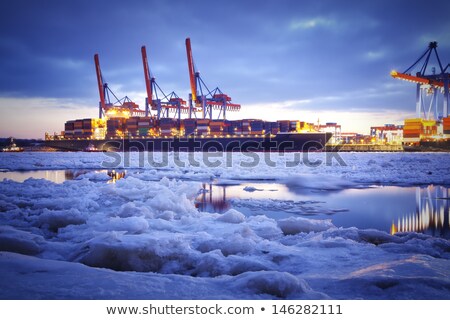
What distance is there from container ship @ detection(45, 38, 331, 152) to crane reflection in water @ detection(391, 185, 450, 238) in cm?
4535

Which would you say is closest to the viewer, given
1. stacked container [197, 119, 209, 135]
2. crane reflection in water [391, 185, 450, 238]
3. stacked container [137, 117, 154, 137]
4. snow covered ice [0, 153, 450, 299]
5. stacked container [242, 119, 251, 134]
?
snow covered ice [0, 153, 450, 299]

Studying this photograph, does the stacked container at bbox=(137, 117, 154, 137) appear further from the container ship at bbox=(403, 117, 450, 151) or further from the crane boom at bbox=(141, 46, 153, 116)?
the container ship at bbox=(403, 117, 450, 151)

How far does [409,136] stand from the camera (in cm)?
5981

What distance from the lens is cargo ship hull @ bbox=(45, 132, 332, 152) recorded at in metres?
52.3

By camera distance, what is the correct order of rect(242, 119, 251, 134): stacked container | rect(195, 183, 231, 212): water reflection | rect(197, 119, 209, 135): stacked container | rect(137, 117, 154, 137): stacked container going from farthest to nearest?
rect(137, 117, 154, 137): stacked container → rect(197, 119, 209, 135): stacked container → rect(242, 119, 251, 134): stacked container → rect(195, 183, 231, 212): water reflection

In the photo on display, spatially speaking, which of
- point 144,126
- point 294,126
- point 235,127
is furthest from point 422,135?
point 144,126

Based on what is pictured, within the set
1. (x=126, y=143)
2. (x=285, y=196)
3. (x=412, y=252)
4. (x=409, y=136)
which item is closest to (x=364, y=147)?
(x=409, y=136)

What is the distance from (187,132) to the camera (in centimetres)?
5988

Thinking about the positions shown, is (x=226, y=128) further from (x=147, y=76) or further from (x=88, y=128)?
(x=88, y=128)

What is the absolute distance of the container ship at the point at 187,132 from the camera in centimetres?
5309

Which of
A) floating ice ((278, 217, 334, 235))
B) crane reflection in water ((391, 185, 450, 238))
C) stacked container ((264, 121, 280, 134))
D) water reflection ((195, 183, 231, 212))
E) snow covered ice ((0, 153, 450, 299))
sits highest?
stacked container ((264, 121, 280, 134))

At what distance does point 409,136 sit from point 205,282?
69.6m

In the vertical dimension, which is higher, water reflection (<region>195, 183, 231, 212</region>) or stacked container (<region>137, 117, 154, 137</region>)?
stacked container (<region>137, 117, 154, 137</region>)

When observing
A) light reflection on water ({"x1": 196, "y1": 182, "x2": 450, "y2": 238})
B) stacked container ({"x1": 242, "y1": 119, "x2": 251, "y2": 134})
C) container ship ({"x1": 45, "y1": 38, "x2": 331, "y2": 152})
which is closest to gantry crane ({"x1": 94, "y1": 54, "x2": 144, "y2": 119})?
container ship ({"x1": 45, "y1": 38, "x2": 331, "y2": 152})
